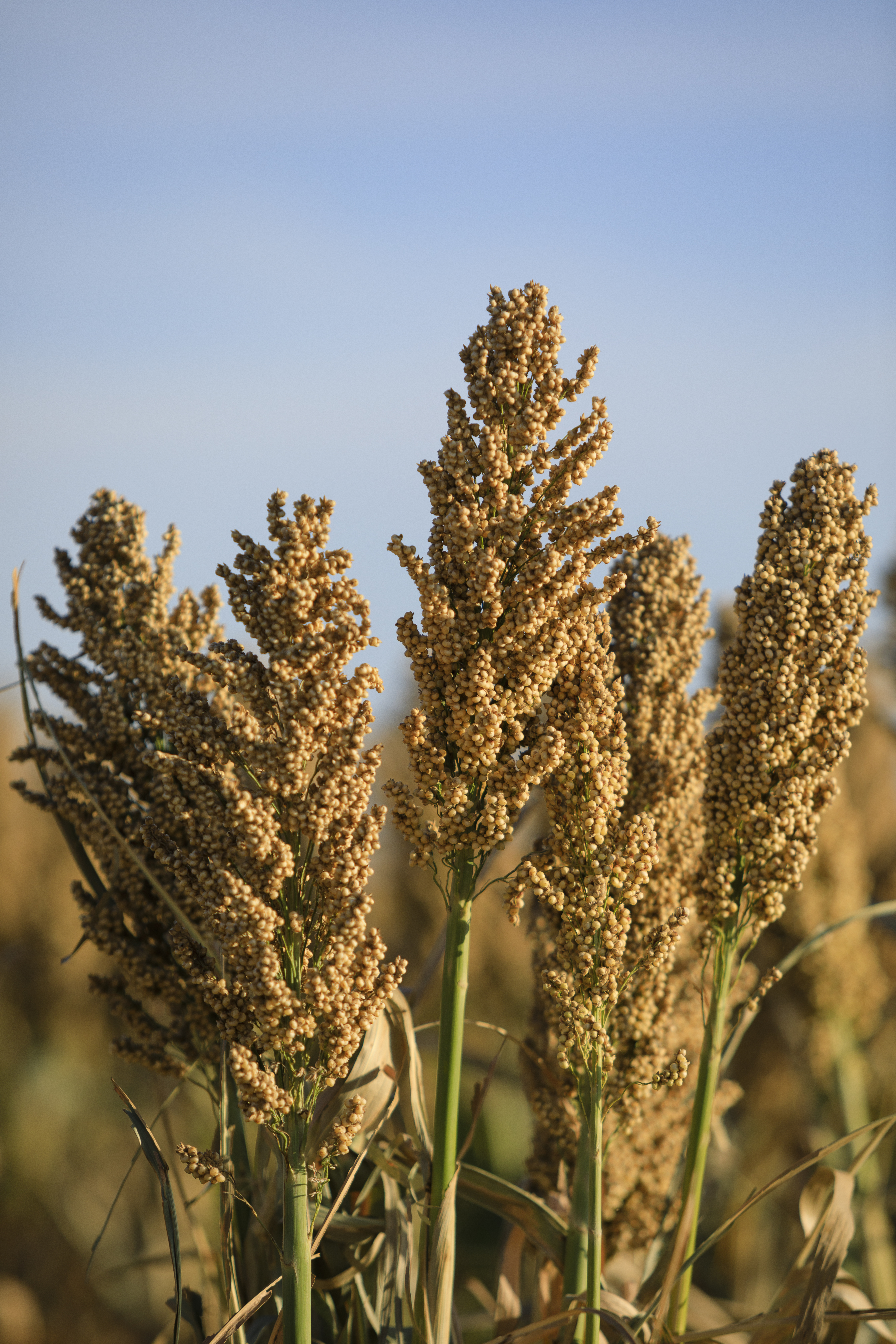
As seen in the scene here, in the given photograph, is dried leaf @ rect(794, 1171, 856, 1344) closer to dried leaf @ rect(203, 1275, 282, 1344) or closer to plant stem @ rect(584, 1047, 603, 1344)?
plant stem @ rect(584, 1047, 603, 1344)

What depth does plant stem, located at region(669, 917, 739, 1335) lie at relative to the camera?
6.59 ft

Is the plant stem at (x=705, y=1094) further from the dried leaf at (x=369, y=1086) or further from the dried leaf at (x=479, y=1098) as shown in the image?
the dried leaf at (x=369, y=1086)

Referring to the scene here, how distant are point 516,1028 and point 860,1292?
4.40 meters

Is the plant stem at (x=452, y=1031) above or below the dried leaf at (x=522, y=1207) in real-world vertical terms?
above

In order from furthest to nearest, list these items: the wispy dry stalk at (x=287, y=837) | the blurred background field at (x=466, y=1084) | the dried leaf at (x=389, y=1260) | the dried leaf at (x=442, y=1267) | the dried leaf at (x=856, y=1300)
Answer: the blurred background field at (x=466, y=1084)
the dried leaf at (x=856, y=1300)
the dried leaf at (x=389, y=1260)
the dried leaf at (x=442, y=1267)
the wispy dry stalk at (x=287, y=837)

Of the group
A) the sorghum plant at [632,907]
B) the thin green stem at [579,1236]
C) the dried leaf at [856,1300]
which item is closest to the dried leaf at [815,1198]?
the dried leaf at [856,1300]

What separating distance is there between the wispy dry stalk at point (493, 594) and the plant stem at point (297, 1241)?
0.80 feet

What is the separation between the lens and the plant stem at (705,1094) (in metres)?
2.01

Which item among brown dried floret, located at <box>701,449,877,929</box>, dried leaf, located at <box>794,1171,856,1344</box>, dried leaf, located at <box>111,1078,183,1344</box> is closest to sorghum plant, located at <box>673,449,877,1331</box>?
brown dried floret, located at <box>701,449,877,929</box>

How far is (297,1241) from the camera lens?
1.74 m

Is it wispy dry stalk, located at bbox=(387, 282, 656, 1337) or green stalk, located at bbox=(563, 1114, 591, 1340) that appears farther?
green stalk, located at bbox=(563, 1114, 591, 1340)

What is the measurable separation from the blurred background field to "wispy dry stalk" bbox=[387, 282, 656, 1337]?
746 millimetres

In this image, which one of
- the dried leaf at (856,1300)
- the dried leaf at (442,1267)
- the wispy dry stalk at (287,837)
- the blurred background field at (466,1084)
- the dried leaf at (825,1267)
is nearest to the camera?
the wispy dry stalk at (287,837)

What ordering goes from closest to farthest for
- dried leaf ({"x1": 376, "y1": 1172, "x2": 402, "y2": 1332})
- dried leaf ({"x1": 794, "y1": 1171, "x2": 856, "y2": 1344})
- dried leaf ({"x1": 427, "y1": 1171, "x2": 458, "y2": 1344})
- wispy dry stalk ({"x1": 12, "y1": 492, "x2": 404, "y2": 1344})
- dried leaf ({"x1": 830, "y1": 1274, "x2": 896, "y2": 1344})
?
wispy dry stalk ({"x1": 12, "y1": 492, "x2": 404, "y2": 1344})
dried leaf ({"x1": 427, "y1": 1171, "x2": 458, "y2": 1344})
dried leaf ({"x1": 794, "y1": 1171, "x2": 856, "y2": 1344})
dried leaf ({"x1": 376, "y1": 1172, "x2": 402, "y2": 1332})
dried leaf ({"x1": 830, "y1": 1274, "x2": 896, "y2": 1344})
